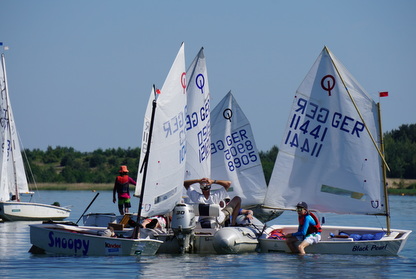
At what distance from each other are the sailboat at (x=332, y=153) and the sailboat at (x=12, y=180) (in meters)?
15.7

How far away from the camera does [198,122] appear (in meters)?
29.2

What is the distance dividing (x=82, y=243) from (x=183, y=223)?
8.16 feet

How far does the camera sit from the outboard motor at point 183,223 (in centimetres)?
2373

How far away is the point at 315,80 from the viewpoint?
26.0 m

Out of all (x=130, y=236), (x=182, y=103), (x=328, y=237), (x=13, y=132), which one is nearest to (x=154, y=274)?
(x=130, y=236)

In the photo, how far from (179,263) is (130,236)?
212 cm

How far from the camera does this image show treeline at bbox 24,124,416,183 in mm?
78750

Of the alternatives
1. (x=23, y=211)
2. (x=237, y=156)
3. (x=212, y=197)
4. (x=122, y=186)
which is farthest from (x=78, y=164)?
(x=212, y=197)

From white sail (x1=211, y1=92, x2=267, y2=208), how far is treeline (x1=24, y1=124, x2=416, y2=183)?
35604 mm

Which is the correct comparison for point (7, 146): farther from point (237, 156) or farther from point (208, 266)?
point (208, 266)

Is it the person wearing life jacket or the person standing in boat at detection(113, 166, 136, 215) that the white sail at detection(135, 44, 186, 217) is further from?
the person standing in boat at detection(113, 166, 136, 215)

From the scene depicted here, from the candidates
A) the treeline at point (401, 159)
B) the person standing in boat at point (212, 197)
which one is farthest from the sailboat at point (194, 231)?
the treeline at point (401, 159)

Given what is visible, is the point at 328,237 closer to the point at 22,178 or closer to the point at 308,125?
the point at 308,125

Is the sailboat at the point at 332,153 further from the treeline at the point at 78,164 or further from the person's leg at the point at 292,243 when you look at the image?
the treeline at the point at 78,164
